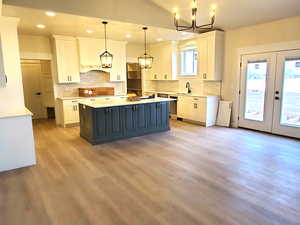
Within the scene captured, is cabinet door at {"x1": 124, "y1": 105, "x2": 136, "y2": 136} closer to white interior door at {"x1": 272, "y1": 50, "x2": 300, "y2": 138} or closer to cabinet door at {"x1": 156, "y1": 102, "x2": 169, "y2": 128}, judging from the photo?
cabinet door at {"x1": 156, "y1": 102, "x2": 169, "y2": 128}

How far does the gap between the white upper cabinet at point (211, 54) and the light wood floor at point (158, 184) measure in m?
2.29

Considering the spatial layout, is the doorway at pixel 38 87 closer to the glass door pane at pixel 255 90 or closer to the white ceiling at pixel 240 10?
the white ceiling at pixel 240 10

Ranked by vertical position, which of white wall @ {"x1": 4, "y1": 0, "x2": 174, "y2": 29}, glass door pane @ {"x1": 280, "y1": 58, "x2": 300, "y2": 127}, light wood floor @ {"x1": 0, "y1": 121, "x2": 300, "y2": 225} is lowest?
light wood floor @ {"x1": 0, "y1": 121, "x2": 300, "y2": 225}

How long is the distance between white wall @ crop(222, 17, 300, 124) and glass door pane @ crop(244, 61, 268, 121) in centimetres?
33

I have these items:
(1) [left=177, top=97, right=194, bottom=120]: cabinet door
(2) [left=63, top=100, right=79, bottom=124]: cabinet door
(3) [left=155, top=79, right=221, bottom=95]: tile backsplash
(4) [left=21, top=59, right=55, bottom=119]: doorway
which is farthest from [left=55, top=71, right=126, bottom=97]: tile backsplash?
(1) [left=177, top=97, right=194, bottom=120]: cabinet door

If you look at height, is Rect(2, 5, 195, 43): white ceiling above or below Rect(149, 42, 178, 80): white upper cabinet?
above

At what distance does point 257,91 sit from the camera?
5.52 meters

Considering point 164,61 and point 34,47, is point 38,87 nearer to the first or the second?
point 34,47

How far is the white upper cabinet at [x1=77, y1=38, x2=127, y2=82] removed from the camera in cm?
654

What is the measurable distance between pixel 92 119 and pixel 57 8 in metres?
2.29

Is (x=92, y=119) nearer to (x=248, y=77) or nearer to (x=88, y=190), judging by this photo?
(x=88, y=190)

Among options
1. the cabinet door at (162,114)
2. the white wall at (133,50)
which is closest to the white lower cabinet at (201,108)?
the cabinet door at (162,114)

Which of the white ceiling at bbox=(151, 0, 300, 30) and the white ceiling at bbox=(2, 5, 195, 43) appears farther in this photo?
the white ceiling at bbox=(151, 0, 300, 30)

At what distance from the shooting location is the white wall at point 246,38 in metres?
4.73
